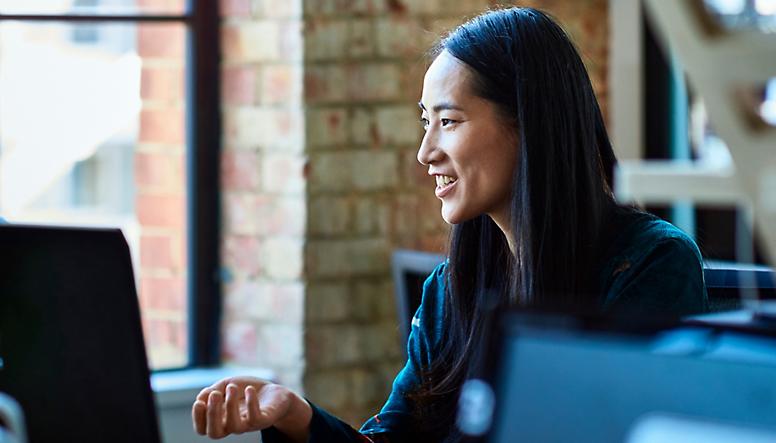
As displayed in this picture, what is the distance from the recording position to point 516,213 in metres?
1.52

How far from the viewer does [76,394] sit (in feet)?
3.68

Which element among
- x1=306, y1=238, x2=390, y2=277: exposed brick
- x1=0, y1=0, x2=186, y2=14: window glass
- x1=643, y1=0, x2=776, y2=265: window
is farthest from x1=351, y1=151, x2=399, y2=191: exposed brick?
x1=643, y1=0, x2=776, y2=265: window

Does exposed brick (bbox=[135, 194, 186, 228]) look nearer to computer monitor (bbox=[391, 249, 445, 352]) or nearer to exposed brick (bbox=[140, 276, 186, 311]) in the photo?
exposed brick (bbox=[140, 276, 186, 311])

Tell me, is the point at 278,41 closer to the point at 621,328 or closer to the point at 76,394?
the point at 76,394

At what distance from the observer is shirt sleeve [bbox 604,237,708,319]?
1396 millimetres

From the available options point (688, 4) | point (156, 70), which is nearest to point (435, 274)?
point (156, 70)

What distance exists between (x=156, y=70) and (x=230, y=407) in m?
1.32

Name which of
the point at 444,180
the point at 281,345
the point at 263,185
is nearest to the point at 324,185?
the point at 263,185

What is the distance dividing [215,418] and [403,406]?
0.36 meters

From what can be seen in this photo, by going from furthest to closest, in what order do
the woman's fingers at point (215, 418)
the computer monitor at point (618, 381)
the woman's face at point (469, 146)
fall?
the woman's face at point (469, 146), the woman's fingers at point (215, 418), the computer monitor at point (618, 381)

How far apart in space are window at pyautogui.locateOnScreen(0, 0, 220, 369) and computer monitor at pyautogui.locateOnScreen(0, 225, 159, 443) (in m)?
1.26

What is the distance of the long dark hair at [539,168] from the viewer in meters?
1.49

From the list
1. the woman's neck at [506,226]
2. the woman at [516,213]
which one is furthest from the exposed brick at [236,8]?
the woman's neck at [506,226]

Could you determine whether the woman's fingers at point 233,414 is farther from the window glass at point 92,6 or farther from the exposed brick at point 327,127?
the window glass at point 92,6
